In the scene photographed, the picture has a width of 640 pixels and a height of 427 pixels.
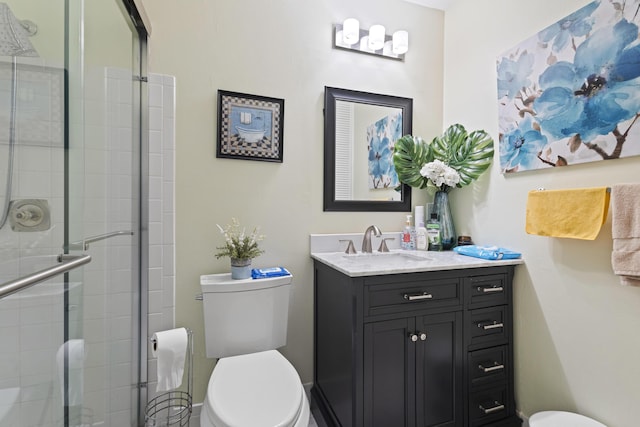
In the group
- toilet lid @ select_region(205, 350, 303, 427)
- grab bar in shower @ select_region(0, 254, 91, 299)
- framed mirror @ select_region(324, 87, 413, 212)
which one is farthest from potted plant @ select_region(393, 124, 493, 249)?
grab bar in shower @ select_region(0, 254, 91, 299)

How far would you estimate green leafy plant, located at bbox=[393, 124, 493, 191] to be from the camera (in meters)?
1.68

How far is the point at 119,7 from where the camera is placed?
3.95 ft

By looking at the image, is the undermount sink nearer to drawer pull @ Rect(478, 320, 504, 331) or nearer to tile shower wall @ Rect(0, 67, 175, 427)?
drawer pull @ Rect(478, 320, 504, 331)

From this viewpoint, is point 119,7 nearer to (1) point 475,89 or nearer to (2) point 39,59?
(2) point 39,59

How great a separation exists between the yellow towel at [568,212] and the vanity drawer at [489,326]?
45cm

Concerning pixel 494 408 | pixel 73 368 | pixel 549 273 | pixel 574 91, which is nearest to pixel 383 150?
pixel 574 91

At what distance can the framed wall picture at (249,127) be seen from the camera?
5.06 feet

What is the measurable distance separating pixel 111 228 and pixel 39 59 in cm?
63

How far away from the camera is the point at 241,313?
4.44 feet

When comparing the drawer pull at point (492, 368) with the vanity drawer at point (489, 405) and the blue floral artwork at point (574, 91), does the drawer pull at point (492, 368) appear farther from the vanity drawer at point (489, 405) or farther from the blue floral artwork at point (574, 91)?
the blue floral artwork at point (574, 91)

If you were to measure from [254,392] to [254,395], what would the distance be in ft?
0.05

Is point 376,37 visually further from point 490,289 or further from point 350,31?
point 490,289

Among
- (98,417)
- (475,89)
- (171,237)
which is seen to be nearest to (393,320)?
(171,237)

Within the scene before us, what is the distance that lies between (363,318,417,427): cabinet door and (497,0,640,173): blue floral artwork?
1.03 meters
